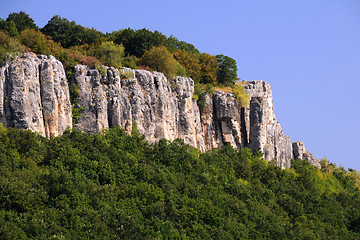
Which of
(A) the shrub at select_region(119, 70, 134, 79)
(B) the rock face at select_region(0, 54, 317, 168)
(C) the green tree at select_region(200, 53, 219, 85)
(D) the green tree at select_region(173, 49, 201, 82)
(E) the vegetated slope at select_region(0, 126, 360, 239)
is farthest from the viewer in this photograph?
(C) the green tree at select_region(200, 53, 219, 85)

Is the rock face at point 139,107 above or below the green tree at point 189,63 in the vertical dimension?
below

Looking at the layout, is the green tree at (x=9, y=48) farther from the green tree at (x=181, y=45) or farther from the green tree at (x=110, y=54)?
the green tree at (x=181, y=45)

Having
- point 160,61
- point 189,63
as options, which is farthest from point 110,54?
point 189,63

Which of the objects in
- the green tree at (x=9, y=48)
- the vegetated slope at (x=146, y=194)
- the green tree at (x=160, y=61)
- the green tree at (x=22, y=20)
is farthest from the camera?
the green tree at (x=22, y=20)

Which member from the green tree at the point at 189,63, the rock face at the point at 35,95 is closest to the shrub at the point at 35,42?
the rock face at the point at 35,95

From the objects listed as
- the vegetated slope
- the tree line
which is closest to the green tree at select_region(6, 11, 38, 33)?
the tree line

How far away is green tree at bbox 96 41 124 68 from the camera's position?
60219mm

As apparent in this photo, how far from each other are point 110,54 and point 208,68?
1513 centimetres

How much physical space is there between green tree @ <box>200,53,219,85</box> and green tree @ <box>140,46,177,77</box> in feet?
25.8

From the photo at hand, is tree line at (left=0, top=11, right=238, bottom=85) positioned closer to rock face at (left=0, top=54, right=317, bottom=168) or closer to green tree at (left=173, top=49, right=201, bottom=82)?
green tree at (left=173, top=49, right=201, bottom=82)

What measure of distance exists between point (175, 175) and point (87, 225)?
13685 millimetres

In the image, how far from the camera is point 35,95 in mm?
50938

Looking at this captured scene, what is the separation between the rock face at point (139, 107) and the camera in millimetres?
50438

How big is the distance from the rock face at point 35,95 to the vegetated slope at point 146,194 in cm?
127
